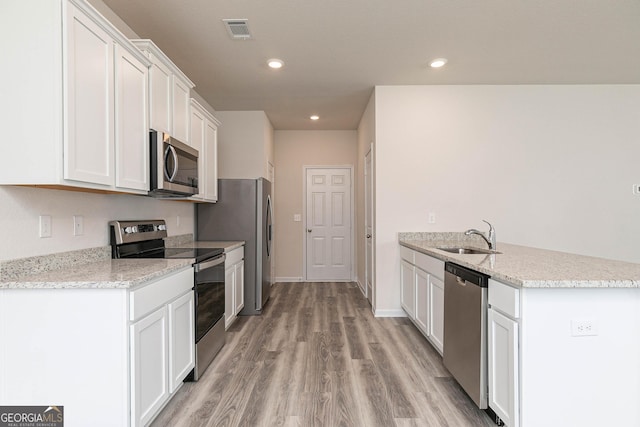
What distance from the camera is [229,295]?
11.2ft

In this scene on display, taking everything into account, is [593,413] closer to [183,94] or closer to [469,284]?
[469,284]

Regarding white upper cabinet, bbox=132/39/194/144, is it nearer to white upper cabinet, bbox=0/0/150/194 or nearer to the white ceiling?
the white ceiling

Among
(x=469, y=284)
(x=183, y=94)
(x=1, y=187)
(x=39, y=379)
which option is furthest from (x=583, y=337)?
(x=183, y=94)

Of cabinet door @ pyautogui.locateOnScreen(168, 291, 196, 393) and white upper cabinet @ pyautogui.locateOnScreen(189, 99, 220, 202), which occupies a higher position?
white upper cabinet @ pyautogui.locateOnScreen(189, 99, 220, 202)

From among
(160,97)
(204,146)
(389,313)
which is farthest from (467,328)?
(204,146)

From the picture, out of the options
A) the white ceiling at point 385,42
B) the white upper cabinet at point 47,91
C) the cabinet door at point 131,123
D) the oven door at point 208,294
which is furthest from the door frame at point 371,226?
the white upper cabinet at point 47,91

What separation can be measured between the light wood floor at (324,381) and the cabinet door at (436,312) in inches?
7.7

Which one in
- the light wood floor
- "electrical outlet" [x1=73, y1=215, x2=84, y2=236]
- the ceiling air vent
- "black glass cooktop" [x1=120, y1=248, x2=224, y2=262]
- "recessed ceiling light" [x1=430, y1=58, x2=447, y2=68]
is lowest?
the light wood floor

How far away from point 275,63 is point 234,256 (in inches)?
78.9

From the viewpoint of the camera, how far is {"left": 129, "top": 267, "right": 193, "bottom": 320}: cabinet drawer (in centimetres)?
163

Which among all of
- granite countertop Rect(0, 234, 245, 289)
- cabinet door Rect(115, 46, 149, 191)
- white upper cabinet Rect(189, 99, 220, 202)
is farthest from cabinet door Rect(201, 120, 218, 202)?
granite countertop Rect(0, 234, 245, 289)

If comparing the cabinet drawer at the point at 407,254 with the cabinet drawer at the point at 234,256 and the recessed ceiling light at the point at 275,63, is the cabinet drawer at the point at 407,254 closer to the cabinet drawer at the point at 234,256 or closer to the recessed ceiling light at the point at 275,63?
the cabinet drawer at the point at 234,256

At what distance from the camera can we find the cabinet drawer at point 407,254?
11.4 ft

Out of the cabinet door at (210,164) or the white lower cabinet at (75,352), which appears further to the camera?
the cabinet door at (210,164)
